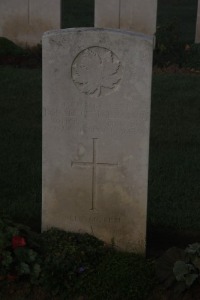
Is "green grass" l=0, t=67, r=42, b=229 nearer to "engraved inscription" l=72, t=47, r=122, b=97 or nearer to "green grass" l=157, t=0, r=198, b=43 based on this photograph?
"engraved inscription" l=72, t=47, r=122, b=97

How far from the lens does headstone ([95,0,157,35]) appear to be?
1405 centimetres

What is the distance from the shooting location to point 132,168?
505cm

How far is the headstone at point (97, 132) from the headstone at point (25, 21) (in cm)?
Answer: 961

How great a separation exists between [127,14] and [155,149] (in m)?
6.74

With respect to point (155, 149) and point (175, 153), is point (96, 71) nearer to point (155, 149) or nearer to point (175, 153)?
point (175, 153)

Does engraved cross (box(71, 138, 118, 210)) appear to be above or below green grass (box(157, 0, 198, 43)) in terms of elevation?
below

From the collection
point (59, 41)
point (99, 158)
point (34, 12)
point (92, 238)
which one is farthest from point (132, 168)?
point (34, 12)

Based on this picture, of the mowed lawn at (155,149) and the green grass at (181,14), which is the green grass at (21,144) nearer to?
the mowed lawn at (155,149)

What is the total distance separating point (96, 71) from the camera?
16.3ft

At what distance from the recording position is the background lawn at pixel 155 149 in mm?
6141

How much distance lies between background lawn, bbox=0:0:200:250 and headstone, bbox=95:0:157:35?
2.95 meters

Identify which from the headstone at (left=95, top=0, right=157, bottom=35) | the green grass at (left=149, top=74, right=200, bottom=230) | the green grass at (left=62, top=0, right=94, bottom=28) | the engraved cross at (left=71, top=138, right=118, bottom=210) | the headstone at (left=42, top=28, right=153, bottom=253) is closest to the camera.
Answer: the headstone at (left=42, top=28, right=153, bottom=253)

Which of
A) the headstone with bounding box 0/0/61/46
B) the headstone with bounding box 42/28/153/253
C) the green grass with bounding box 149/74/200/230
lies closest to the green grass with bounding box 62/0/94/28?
the headstone with bounding box 0/0/61/46

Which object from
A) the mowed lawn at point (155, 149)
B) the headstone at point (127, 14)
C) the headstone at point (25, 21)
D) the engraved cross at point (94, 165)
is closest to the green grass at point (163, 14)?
the headstone at point (127, 14)
